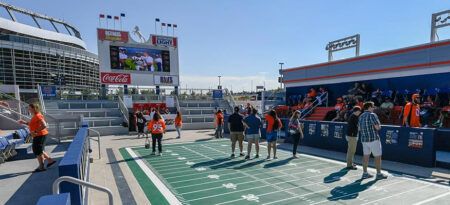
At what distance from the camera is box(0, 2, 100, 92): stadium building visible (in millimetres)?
48594

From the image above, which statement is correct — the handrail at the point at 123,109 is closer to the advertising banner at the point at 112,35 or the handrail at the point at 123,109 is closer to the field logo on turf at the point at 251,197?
the advertising banner at the point at 112,35

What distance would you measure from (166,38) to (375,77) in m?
17.4

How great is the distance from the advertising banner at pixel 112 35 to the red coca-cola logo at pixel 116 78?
9.41 ft

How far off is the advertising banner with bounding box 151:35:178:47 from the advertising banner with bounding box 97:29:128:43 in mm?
2542

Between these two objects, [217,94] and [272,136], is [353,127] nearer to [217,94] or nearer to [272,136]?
[272,136]

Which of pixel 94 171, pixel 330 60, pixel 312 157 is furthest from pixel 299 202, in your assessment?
pixel 330 60

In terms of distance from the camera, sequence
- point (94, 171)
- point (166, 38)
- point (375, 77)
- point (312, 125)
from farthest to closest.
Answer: point (166, 38), point (375, 77), point (312, 125), point (94, 171)

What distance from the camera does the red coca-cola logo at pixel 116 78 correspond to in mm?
23734

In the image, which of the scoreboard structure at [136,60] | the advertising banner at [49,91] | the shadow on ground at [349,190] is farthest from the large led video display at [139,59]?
the shadow on ground at [349,190]

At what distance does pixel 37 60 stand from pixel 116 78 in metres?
38.1

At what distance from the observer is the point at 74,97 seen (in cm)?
2328

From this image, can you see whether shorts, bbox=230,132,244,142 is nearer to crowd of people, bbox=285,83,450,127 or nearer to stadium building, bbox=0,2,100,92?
crowd of people, bbox=285,83,450,127

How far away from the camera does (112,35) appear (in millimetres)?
23828

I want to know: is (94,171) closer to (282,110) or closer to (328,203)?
(328,203)
